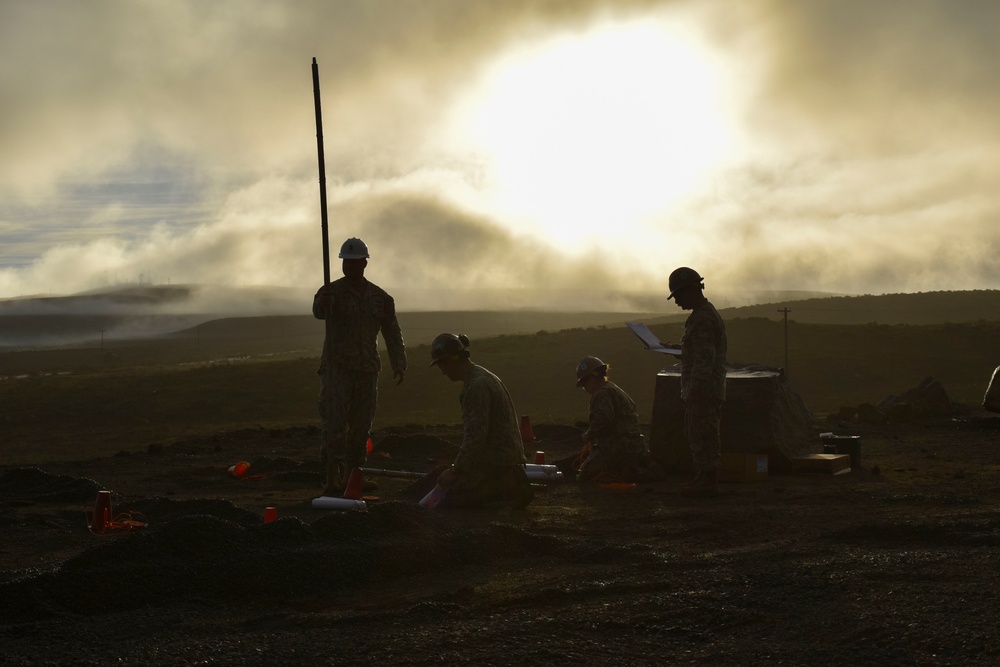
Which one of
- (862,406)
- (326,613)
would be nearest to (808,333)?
(862,406)

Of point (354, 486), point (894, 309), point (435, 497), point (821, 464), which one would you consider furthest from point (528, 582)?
point (894, 309)

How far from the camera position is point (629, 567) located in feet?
26.5

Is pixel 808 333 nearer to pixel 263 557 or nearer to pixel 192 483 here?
pixel 192 483

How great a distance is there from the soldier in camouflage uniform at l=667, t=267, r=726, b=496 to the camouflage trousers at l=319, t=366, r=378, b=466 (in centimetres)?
353

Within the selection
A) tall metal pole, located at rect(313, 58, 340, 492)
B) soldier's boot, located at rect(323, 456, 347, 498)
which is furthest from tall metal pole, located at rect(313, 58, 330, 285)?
soldier's boot, located at rect(323, 456, 347, 498)

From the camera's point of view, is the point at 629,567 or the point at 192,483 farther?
the point at 192,483

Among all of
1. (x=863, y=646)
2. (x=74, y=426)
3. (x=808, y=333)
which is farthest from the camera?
(x=808, y=333)

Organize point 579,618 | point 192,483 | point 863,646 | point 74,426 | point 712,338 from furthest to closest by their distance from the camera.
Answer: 1. point 74,426
2. point 192,483
3. point 712,338
4. point 579,618
5. point 863,646

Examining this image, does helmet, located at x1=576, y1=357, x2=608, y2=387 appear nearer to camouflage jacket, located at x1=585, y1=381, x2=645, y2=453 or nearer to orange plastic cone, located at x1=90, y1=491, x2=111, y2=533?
camouflage jacket, located at x1=585, y1=381, x2=645, y2=453

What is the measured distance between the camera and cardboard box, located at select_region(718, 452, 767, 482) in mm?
13070

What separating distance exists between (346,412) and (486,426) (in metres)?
2.59

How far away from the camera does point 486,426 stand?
34.3 feet

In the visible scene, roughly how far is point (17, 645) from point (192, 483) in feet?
26.6

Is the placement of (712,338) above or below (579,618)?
above
